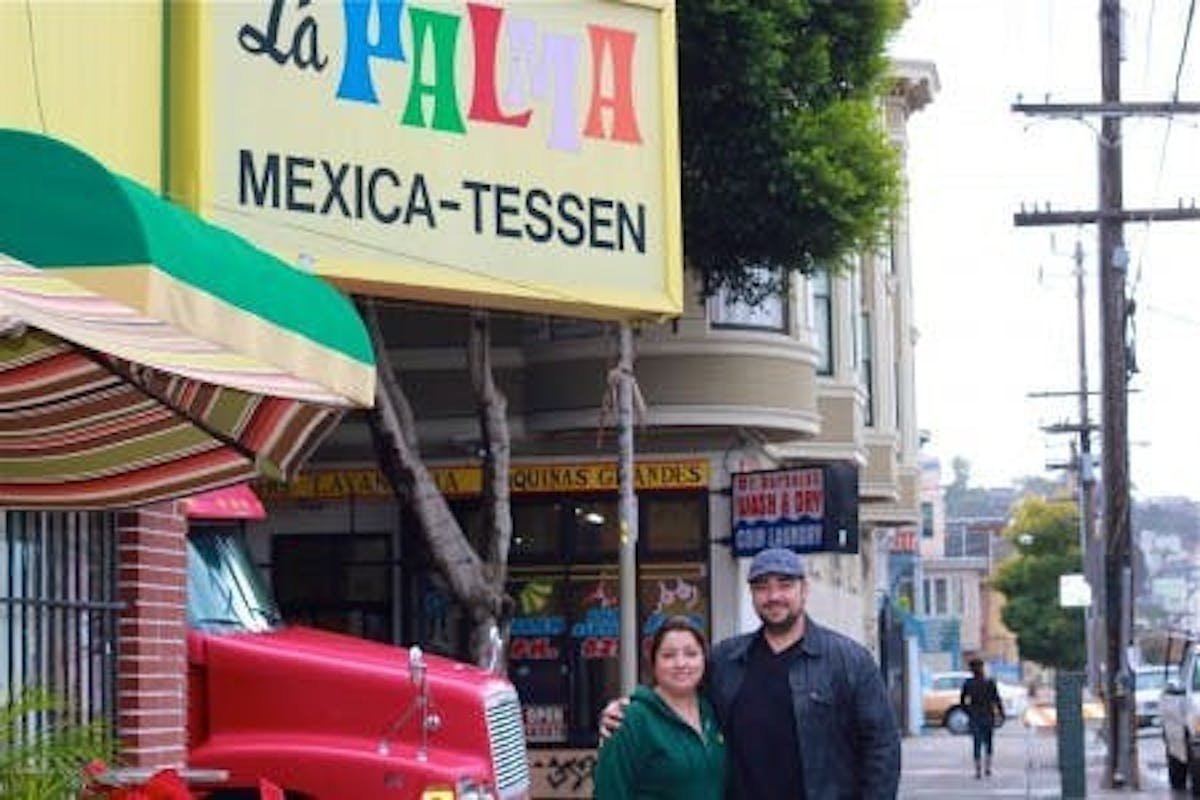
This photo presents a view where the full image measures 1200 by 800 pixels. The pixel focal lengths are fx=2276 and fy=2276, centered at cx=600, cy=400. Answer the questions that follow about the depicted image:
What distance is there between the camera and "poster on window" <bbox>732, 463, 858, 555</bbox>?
23.2m

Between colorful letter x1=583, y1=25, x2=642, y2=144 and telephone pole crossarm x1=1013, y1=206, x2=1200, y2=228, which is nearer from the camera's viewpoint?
colorful letter x1=583, y1=25, x2=642, y2=144

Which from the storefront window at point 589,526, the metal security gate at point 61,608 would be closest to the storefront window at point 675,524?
the storefront window at point 589,526

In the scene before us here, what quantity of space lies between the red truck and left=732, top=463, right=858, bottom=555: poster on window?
12.8m

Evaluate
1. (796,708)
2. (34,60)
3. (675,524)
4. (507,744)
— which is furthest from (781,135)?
(796,708)

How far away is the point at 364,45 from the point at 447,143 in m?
0.80

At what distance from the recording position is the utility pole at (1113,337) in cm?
3022

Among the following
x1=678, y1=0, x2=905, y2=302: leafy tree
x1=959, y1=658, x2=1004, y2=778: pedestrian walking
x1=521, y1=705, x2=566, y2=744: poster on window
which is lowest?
x1=959, y1=658, x2=1004, y2=778: pedestrian walking

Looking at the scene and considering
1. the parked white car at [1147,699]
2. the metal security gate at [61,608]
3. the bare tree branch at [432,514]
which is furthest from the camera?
the parked white car at [1147,699]

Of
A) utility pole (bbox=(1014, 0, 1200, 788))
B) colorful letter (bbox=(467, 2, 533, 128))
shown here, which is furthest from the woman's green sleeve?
utility pole (bbox=(1014, 0, 1200, 788))

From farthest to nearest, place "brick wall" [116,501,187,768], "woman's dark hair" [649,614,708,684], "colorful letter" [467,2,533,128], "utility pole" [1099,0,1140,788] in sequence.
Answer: "utility pole" [1099,0,1140,788]
"colorful letter" [467,2,533,128]
"brick wall" [116,501,187,768]
"woman's dark hair" [649,614,708,684]

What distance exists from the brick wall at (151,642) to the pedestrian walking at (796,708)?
2.90 m

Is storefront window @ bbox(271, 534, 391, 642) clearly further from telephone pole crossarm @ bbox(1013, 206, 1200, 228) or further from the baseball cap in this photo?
→ the baseball cap

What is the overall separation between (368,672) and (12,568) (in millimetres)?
1922

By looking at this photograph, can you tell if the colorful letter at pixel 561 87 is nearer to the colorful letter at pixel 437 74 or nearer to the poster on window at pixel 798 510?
the colorful letter at pixel 437 74
